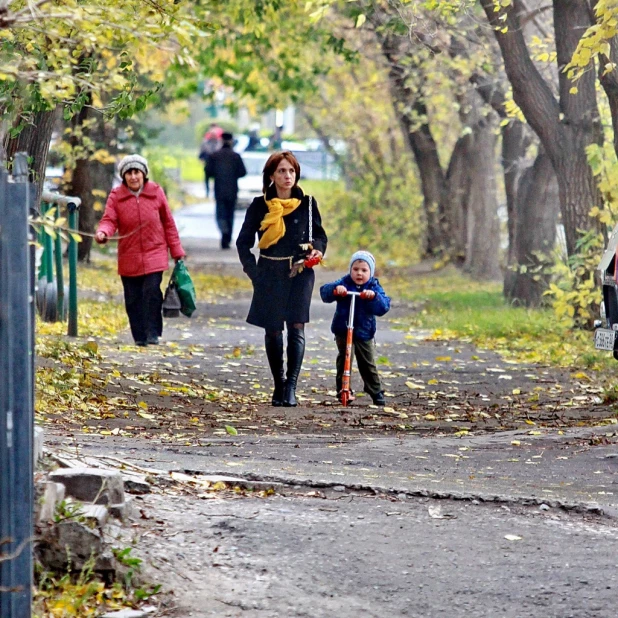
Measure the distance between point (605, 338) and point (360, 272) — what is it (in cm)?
182

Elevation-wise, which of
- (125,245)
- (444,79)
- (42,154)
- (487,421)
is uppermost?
(444,79)

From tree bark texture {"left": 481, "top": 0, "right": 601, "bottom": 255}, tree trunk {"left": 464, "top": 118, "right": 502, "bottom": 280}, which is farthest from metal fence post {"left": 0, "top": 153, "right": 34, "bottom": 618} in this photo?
tree trunk {"left": 464, "top": 118, "right": 502, "bottom": 280}

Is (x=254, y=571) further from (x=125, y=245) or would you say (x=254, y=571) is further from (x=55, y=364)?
(x=125, y=245)

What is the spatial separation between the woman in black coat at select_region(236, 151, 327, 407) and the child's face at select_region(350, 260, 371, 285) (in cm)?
31

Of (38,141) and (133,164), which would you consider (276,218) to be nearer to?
(38,141)

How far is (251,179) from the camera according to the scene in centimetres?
4191

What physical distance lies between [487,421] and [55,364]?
320 cm

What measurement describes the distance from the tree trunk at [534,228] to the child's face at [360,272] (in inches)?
313

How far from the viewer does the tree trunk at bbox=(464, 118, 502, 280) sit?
23.1 metres

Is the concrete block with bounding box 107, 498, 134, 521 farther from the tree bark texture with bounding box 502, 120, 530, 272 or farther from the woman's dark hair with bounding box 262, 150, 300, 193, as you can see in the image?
the tree bark texture with bounding box 502, 120, 530, 272

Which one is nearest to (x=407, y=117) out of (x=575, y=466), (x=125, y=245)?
(x=125, y=245)

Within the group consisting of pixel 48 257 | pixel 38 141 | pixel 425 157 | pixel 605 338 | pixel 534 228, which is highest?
pixel 425 157

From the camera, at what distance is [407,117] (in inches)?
932

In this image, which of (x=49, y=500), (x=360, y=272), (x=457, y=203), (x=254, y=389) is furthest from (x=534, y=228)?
(x=49, y=500)
